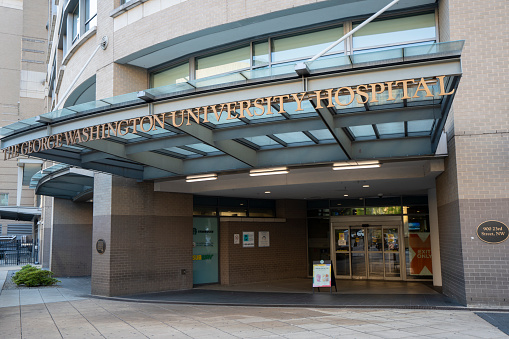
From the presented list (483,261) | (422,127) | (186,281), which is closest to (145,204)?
(186,281)

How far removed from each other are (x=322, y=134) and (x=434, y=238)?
782 centimetres

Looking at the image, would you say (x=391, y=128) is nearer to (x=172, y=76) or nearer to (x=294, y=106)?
(x=294, y=106)

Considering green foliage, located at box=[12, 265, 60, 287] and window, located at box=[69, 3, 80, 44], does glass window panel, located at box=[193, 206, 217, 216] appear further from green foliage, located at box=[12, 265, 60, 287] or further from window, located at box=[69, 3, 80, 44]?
window, located at box=[69, 3, 80, 44]

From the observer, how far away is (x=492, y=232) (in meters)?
10.6

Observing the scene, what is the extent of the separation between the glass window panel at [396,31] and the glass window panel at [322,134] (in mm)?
2836

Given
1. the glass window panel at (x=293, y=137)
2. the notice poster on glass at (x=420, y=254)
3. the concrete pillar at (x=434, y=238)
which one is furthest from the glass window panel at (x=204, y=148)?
the notice poster on glass at (x=420, y=254)

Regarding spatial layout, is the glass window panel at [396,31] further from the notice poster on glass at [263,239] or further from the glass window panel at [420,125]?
the notice poster on glass at [263,239]

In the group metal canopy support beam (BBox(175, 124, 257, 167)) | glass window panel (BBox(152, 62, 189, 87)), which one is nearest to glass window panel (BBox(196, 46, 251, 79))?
glass window panel (BBox(152, 62, 189, 87))

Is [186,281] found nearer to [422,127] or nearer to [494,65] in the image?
[422,127]

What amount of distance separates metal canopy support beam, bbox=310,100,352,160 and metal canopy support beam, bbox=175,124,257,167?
2.74m

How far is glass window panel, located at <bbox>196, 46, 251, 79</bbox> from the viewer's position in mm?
14844

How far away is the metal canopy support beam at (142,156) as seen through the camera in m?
12.3

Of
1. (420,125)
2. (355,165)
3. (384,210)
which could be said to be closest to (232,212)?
(384,210)

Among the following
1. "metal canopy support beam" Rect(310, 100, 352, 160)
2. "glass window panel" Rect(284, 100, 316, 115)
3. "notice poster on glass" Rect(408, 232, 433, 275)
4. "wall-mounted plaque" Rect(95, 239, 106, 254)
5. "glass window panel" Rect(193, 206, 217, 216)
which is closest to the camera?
"metal canopy support beam" Rect(310, 100, 352, 160)
